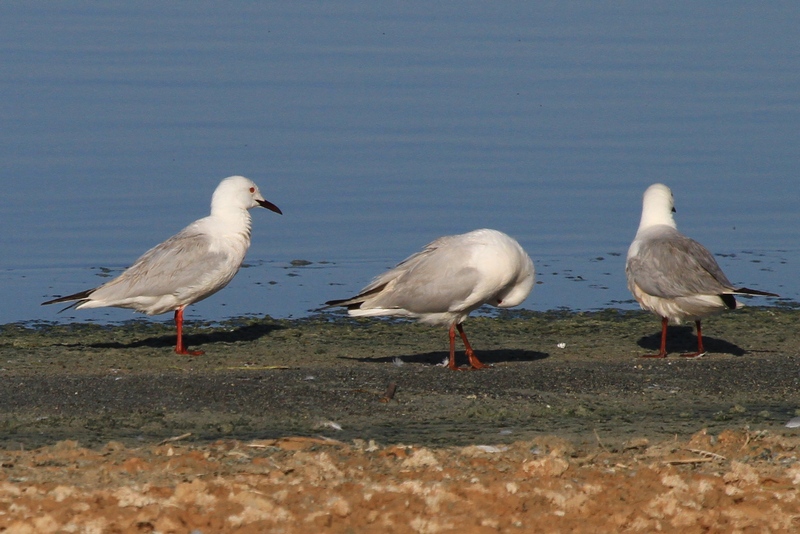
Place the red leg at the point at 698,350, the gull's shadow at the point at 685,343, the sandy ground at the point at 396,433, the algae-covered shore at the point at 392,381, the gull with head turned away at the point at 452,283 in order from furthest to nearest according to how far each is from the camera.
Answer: the gull's shadow at the point at 685,343 → the red leg at the point at 698,350 → the gull with head turned away at the point at 452,283 → the algae-covered shore at the point at 392,381 → the sandy ground at the point at 396,433

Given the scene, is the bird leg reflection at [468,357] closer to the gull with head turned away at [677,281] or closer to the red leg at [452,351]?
the red leg at [452,351]

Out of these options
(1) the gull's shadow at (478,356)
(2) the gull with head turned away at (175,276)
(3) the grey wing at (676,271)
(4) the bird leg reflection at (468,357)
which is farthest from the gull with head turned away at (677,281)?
(2) the gull with head turned away at (175,276)

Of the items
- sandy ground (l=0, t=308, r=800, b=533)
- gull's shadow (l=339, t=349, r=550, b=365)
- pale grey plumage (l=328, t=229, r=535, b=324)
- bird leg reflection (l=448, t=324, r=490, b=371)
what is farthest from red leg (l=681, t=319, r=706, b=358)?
bird leg reflection (l=448, t=324, r=490, b=371)

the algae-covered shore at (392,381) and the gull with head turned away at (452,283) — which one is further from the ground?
the gull with head turned away at (452,283)

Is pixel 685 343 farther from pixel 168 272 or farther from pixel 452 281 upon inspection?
pixel 168 272

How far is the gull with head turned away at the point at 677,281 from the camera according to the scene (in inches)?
393

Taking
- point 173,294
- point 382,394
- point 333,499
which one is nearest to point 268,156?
point 173,294

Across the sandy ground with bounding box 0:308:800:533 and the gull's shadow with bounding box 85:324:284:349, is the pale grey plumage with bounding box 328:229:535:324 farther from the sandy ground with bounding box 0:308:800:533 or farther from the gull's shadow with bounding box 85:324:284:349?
the gull's shadow with bounding box 85:324:284:349

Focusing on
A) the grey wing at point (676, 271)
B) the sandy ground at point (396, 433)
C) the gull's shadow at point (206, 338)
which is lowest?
the gull's shadow at point (206, 338)

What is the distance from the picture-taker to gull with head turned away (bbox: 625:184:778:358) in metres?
9.98

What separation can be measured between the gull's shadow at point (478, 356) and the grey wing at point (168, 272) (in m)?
1.57

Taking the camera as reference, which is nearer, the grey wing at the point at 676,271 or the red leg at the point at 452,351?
the red leg at the point at 452,351

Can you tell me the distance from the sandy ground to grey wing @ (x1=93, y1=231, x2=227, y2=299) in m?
0.47

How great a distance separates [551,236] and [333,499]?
399 inches
